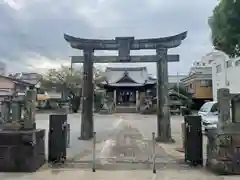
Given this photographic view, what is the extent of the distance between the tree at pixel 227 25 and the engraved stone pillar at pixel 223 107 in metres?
8.62

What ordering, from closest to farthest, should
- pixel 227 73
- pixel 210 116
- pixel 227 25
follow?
pixel 227 25 → pixel 210 116 → pixel 227 73

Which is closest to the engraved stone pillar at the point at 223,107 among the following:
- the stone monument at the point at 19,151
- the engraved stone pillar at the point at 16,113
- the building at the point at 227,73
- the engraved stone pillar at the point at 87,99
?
the stone monument at the point at 19,151

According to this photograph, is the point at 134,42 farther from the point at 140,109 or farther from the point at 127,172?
the point at 140,109

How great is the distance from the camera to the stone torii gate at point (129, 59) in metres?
14.0

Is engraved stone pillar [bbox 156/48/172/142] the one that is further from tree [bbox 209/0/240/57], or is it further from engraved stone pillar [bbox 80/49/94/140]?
tree [bbox 209/0/240/57]

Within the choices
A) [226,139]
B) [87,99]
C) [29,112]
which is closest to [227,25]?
[87,99]

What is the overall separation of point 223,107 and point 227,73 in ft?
81.5

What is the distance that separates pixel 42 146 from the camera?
336 inches

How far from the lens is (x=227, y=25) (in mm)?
15445

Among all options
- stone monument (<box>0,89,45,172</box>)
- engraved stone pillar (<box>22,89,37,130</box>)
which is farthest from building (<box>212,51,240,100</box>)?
stone monument (<box>0,89,45,172</box>)

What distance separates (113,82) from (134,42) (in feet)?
113

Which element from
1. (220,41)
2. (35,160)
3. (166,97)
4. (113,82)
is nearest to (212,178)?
(35,160)

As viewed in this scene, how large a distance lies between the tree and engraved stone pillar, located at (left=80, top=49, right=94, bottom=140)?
639cm

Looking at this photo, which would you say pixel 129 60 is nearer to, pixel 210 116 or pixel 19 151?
pixel 210 116
